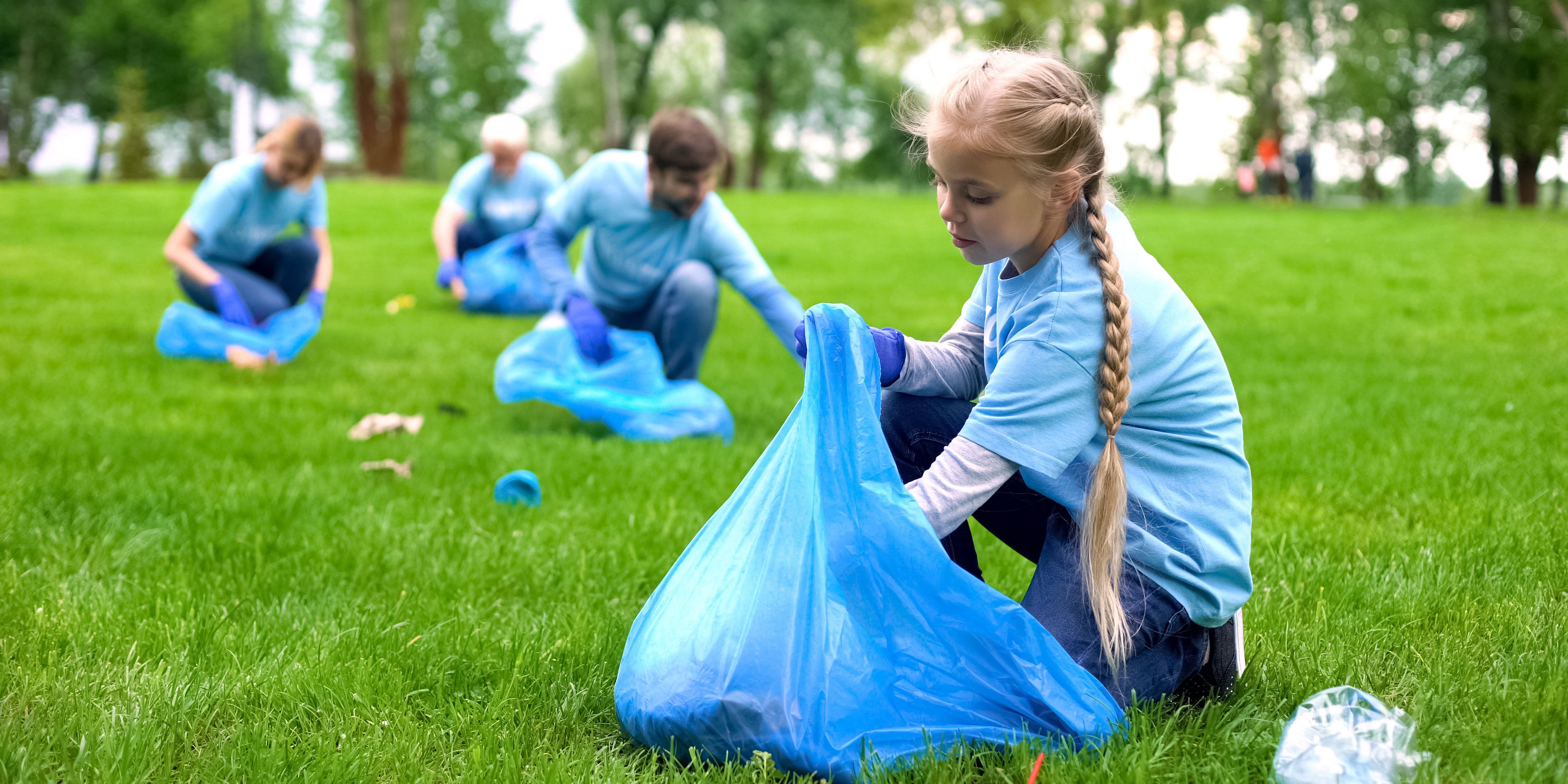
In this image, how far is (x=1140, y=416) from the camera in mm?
1912

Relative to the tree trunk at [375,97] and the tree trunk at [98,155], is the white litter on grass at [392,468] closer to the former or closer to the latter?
the tree trunk at [375,97]

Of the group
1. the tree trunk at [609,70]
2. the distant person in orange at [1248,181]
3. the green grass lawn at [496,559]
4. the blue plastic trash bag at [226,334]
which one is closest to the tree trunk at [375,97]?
the tree trunk at [609,70]

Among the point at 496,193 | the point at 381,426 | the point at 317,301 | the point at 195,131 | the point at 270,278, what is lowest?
the point at 381,426

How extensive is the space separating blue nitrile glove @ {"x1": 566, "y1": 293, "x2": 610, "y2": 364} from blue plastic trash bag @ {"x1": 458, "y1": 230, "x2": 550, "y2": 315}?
3573 millimetres

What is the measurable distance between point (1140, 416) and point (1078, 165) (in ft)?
1.36

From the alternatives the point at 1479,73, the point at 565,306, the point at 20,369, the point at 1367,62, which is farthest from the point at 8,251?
the point at 1367,62

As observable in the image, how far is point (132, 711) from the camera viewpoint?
2.04 metres

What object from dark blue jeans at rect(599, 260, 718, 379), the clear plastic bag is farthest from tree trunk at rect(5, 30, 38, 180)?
the clear plastic bag

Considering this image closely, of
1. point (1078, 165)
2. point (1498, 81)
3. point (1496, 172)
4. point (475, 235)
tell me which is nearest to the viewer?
point (1078, 165)

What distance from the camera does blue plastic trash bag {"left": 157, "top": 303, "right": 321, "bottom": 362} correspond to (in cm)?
589

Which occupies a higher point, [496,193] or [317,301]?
[496,193]

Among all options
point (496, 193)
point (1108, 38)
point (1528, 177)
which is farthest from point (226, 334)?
point (1108, 38)

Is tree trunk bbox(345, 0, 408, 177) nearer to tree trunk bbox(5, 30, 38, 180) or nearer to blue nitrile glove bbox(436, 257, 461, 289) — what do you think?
tree trunk bbox(5, 30, 38, 180)

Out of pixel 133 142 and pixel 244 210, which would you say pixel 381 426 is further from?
pixel 133 142
